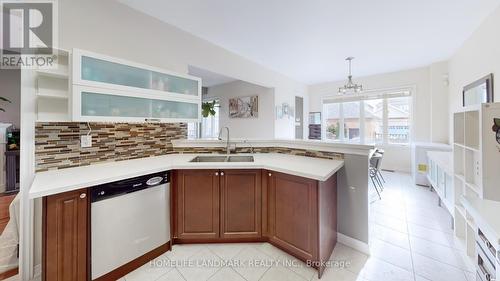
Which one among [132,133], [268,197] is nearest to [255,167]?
[268,197]

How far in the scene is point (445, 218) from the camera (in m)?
2.64

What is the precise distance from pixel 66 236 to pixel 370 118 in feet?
21.2

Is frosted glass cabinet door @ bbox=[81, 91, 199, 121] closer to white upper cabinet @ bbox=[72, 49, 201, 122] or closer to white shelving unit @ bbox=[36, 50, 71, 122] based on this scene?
white upper cabinet @ bbox=[72, 49, 201, 122]

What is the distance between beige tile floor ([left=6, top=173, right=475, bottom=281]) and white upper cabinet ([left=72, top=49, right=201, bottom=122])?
56.1 inches

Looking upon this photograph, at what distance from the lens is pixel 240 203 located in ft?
6.66

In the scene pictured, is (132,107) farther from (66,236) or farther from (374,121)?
(374,121)

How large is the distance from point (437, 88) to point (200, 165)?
5466 mm

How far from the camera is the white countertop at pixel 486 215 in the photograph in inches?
38.5

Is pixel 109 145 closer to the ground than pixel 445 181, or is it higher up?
higher up

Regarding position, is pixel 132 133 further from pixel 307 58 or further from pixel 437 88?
pixel 437 88

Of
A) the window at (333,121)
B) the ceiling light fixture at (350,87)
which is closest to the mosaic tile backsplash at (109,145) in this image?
the ceiling light fixture at (350,87)

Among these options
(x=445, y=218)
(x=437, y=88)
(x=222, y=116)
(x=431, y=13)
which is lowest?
(x=445, y=218)

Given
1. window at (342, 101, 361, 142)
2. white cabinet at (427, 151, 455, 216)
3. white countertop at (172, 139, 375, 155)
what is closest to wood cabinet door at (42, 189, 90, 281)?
white countertop at (172, 139, 375, 155)

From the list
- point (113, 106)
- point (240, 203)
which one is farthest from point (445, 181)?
point (113, 106)
